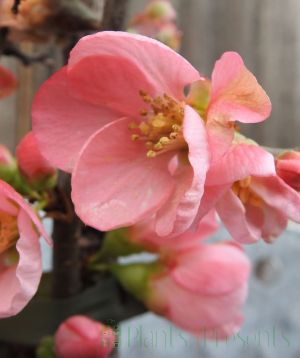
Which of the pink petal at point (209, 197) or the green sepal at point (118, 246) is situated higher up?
the pink petal at point (209, 197)

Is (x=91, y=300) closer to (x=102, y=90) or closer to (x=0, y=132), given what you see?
(x=102, y=90)

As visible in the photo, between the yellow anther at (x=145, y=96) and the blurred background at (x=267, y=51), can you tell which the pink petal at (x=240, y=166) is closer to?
the yellow anther at (x=145, y=96)

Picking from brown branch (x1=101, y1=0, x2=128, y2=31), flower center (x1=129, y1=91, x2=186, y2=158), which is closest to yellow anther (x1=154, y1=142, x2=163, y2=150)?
flower center (x1=129, y1=91, x2=186, y2=158)

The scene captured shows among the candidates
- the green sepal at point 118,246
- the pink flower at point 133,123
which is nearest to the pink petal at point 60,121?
the pink flower at point 133,123

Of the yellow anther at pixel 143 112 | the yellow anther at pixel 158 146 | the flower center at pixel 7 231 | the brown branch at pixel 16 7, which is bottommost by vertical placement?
the flower center at pixel 7 231

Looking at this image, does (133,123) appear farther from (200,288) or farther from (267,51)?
(267,51)

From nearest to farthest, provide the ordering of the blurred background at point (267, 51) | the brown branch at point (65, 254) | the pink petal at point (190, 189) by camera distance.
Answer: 1. the pink petal at point (190, 189)
2. the brown branch at point (65, 254)
3. the blurred background at point (267, 51)

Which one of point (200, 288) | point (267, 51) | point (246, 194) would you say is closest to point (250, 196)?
point (246, 194)

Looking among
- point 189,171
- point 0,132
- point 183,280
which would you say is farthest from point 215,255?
point 0,132
